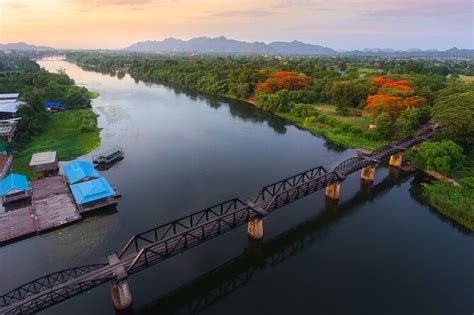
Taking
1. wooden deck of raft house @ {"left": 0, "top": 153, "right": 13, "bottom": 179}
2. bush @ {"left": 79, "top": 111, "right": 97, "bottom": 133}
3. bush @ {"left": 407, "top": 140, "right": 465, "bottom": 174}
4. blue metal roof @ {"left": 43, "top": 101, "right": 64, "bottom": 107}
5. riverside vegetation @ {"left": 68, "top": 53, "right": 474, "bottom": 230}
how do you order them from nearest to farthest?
wooden deck of raft house @ {"left": 0, "top": 153, "right": 13, "bottom": 179}
bush @ {"left": 407, "top": 140, "right": 465, "bottom": 174}
riverside vegetation @ {"left": 68, "top": 53, "right": 474, "bottom": 230}
bush @ {"left": 79, "top": 111, "right": 97, "bottom": 133}
blue metal roof @ {"left": 43, "top": 101, "right": 64, "bottom": 107}

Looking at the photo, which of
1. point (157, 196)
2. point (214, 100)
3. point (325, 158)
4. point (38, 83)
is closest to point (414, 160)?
point (325, 158)

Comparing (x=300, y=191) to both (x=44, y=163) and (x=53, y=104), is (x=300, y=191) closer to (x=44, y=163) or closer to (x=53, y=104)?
(x=44, y=163)

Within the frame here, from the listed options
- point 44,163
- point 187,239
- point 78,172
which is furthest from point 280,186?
point 44,163

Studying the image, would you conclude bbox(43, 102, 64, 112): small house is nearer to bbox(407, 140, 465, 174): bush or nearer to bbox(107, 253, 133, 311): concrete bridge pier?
bbox(107, 253, 133, 311): concrete bridge pier

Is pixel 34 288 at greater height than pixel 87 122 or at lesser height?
lesser

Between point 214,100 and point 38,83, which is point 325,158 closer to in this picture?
point 214,100

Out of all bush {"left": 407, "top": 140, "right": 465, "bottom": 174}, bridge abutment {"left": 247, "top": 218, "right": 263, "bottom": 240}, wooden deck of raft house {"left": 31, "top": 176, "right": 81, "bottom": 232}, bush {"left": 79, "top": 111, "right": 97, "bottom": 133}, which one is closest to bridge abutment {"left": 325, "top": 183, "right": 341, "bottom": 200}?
bridge abutment {"left": 247, "top": 218, "right": 263, "bottom": 240}
